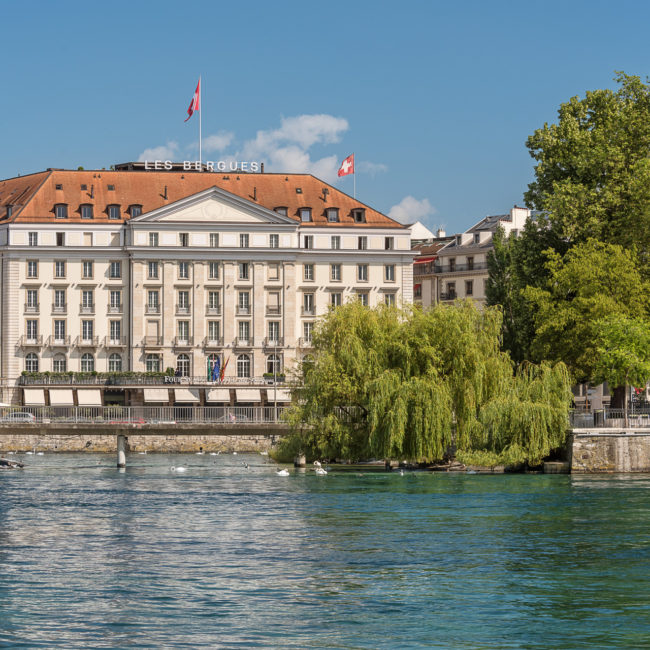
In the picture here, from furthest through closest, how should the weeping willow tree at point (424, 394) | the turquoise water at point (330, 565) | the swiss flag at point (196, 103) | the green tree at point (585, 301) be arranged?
the swiss flag at point (196, 103) < the green tree at point (585, 301) < the weeping willow tree at point (424, 394) < the turquoise water at point (330, 565)

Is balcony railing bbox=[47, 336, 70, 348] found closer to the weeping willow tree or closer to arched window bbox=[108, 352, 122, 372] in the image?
arched window bbox=[108, 352, 122, 372]

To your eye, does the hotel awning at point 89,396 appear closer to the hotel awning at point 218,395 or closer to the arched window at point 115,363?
the arched window at point 115,363

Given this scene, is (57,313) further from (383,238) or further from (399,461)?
(399,461)

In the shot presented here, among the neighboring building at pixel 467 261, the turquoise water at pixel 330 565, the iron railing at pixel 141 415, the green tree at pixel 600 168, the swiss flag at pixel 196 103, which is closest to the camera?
the turquoise water at pixel 330 565

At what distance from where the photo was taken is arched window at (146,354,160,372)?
4641 inches

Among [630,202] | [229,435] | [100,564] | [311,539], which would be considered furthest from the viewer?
[229,435]

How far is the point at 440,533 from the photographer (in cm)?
4225

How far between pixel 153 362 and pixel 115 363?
3467 mm

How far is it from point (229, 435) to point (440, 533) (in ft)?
158

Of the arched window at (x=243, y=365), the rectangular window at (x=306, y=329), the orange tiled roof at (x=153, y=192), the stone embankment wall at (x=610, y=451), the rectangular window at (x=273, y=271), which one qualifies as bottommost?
the stone embankment wall at (x=610, y=451)

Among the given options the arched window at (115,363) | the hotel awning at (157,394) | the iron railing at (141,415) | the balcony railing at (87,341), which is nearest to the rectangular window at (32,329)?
the balcony railing at (87,341)

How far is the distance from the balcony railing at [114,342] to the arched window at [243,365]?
1054cm

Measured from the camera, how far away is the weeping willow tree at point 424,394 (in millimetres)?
63531

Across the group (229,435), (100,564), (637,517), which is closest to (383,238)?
(229,435)
